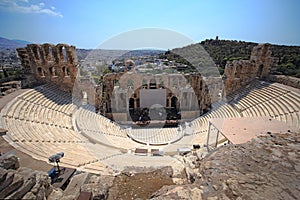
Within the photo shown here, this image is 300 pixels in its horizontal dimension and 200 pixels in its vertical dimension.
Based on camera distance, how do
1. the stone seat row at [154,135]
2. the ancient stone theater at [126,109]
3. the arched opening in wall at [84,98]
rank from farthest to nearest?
the arched opening in wall at [84,98] → the stone seat row at [154,135] → the ancient stone theater at [126,109]

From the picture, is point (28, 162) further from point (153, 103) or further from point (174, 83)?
point (174, 83)

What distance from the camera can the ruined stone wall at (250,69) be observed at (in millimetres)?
14523

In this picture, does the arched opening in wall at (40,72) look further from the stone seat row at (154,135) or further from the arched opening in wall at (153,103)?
the stone seat row at (154,135)

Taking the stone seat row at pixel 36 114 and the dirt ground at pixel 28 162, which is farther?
the stone seat row at pixel 36 114

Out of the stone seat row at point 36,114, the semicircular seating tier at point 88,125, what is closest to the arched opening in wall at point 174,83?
the semicircular seating tier at point 88,125

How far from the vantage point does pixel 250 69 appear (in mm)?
15219

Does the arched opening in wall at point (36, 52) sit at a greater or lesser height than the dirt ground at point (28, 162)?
greater

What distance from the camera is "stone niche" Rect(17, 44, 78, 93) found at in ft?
48.0

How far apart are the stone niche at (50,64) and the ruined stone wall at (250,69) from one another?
16.1 metres

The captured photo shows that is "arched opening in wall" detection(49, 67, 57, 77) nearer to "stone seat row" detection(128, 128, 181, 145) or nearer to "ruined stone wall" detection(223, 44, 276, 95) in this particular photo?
"stone seat row" detection(128, 128, 181, 145)

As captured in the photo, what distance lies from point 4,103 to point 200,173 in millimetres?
12684

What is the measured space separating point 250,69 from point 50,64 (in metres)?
19.5

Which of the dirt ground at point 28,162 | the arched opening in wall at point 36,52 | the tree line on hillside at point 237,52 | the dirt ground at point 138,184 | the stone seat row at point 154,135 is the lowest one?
the stone seat row at point 154,135

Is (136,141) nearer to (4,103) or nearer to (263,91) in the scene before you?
(4,103)
